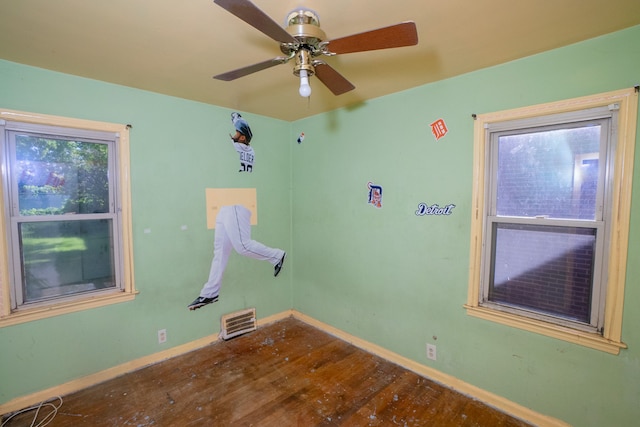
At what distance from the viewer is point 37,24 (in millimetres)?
1480

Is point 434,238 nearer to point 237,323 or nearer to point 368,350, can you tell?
point 368,350

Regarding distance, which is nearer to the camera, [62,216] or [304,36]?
[304,36]

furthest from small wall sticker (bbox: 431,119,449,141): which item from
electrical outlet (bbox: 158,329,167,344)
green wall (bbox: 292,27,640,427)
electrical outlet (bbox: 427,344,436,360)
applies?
electrical outlet (bbox: 158,329,167,344)

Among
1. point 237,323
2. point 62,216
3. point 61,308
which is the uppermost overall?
point 62,216

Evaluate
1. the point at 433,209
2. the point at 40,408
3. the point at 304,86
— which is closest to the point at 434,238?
the point at 433,209

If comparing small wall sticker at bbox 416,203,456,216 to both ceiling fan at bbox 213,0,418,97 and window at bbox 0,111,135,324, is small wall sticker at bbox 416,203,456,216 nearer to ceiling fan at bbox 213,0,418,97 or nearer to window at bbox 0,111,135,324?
ceiling fan at bbox 213,0,418,97

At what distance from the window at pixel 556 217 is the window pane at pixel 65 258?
9.63ft

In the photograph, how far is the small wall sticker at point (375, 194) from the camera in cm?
267

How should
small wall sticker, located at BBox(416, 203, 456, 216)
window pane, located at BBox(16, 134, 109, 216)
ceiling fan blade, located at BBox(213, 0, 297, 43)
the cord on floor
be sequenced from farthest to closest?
1. small wall sticker, located at BBox(416, 203, 456, 216)
2. window pane, located at BBox(16, 134, 109, 216)
3. the cord on floor
4. ceiling fan blade, located at BBox(213, 0, 297, 43)

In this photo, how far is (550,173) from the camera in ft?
6.15

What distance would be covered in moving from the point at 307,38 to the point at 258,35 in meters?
0.42

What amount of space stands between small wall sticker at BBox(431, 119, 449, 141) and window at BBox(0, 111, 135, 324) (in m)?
2.49

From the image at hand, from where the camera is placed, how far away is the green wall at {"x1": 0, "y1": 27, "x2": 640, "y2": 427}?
1.77 m

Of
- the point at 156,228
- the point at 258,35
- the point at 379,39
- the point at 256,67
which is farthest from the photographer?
the point at 156,228
